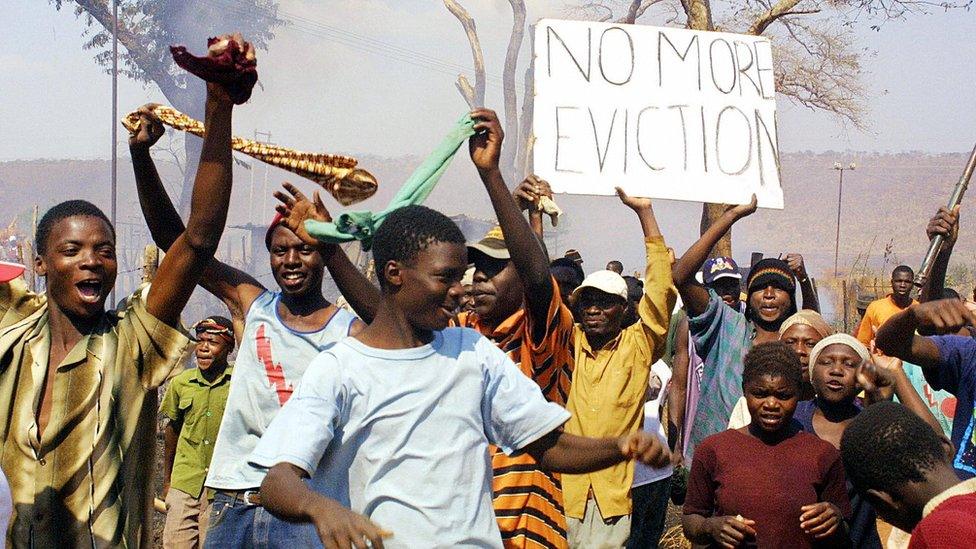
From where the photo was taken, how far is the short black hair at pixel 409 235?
338 cm

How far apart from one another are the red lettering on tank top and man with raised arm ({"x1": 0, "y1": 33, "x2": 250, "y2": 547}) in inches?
23.2

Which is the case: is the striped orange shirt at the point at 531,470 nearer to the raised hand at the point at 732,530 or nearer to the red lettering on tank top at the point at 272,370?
the raised hand at the point at 732,530

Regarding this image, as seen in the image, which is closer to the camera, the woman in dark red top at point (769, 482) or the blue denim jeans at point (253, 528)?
the blue denim jeans at point (253, 528)

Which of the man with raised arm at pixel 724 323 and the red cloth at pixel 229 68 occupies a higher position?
the red cloth at pixel 229 68

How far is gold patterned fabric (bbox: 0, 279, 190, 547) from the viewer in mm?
3711

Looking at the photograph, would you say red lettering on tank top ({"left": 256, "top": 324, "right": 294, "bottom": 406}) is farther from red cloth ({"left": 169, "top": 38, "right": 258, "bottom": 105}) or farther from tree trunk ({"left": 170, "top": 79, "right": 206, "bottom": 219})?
tree trunk ({"left": 170, "top": 79, "right": 206, "bottom": 219})

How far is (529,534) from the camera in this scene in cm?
448

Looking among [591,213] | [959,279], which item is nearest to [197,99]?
[959,279]

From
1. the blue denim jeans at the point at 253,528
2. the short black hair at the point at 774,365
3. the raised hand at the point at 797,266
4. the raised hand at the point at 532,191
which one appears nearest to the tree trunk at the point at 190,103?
the raised hand at the point at 797,266

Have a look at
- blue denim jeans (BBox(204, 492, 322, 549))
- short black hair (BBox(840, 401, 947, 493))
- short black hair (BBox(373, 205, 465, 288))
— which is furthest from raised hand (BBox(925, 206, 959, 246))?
blue denim jeans (BBox(204, 492, 322, 549))

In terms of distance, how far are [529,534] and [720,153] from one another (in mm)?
3296

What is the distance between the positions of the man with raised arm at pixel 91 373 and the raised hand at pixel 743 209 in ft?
10.8

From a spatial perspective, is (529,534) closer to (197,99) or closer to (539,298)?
(539,298)

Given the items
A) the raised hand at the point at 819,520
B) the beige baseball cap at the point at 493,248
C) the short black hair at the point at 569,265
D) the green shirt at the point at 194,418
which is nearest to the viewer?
the beige baseball cap at the point at 493,248
